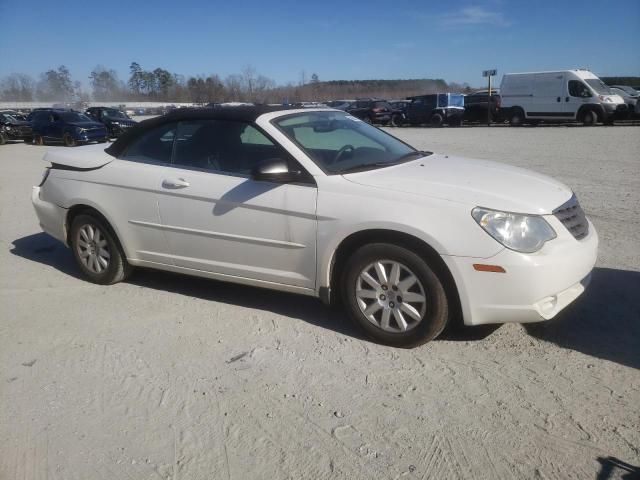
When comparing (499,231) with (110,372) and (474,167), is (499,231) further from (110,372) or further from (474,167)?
(110,372)

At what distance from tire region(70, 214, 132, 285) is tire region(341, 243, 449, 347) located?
7.46ft

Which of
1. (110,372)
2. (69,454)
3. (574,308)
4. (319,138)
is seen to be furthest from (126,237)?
(574,308)

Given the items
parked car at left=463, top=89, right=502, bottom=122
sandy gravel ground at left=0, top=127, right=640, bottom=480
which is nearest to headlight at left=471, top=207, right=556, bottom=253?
sandy gravel ground at left=0, top=127, right=640, bottom=480

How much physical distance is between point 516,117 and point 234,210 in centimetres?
2496

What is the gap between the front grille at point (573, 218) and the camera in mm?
3559

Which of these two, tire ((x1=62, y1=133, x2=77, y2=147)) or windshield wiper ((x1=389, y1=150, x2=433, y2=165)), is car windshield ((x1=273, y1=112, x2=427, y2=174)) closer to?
windshield wiper ((x1=389, y1=150, x2=433, y2=165))

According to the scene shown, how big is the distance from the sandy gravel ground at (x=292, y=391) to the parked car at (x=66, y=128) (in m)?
18.3

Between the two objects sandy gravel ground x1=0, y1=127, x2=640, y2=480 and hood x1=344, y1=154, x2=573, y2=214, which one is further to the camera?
hood x1=344, y1=154, x2=573, y2=214

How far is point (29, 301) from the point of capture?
15.9 ft

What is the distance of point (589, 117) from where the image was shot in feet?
78.0

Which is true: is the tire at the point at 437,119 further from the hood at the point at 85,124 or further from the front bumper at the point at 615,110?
the hood at the point at 85,124

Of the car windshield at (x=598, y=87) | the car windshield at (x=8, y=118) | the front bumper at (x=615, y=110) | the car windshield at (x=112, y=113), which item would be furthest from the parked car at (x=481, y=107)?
the car windshield at (x=8, y=118)

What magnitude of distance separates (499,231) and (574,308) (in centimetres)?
128

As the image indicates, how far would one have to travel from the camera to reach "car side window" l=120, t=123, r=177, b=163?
4613 millimetres
